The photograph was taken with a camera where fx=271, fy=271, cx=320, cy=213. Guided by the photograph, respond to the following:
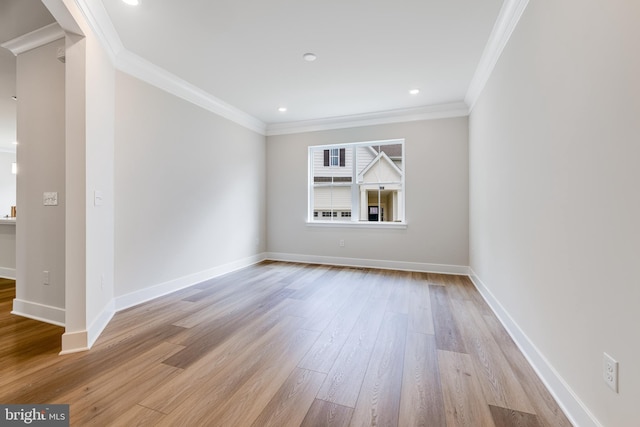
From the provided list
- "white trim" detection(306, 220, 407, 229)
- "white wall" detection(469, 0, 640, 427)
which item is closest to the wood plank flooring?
"white wall" detection(469, 0, 640, 427)

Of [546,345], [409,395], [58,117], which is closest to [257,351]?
[409,395]

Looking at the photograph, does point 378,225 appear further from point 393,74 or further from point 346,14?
point 346,14

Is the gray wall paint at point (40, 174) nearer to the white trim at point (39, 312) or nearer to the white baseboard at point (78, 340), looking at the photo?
the white trim at point (39, 312)

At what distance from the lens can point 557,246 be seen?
154 centimetres

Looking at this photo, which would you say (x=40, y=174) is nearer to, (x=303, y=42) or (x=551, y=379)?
(x=303, y=42)

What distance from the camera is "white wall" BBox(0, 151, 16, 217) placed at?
271 inches

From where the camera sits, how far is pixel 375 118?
4.73 metres

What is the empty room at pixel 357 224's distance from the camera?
131 cm

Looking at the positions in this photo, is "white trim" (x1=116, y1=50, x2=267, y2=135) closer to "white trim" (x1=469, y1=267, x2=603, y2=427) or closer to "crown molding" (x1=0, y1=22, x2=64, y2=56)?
"crown molding" (x1=0, y1=22, x2=64, y2=56)

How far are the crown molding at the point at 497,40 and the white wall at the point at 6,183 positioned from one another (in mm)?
10624

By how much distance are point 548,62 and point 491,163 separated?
138 centimetres

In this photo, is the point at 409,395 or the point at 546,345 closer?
the point at 409,395

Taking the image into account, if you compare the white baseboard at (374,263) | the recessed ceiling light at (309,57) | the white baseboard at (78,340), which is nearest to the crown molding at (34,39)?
the recessed ceiling light at (309,57)

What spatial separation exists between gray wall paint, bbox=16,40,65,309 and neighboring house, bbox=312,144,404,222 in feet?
12.0
